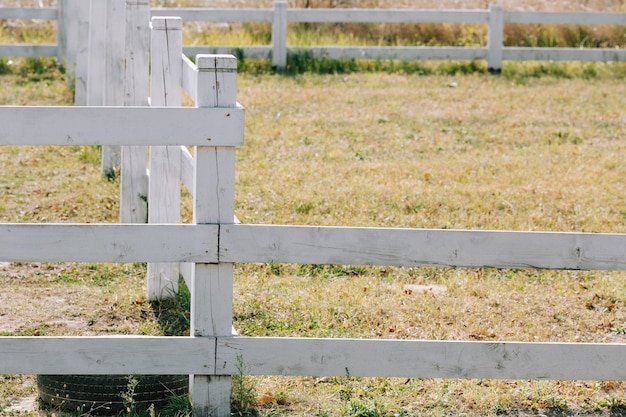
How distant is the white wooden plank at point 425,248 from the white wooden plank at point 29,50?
1071 centimetres

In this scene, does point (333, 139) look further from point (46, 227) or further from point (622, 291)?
point (46, 227)

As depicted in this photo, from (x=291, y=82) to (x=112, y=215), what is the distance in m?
6.66

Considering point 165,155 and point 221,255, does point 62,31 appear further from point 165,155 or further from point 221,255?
point 221,255

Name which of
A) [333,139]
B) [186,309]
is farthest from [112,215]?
[333,139]

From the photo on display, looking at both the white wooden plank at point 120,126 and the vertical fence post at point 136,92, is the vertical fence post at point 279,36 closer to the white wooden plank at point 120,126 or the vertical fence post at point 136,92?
the vertical fence post at point 136,92

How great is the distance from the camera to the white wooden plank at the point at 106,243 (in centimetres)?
445

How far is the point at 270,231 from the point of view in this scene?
15.0ft

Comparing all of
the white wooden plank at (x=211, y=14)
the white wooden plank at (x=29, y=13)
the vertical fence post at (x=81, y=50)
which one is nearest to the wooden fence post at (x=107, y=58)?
the vertical fence post at (x=81, y=50)

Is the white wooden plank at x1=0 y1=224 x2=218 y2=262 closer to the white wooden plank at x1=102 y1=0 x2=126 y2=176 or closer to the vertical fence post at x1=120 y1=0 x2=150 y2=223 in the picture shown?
A: the vertical fence post at x1=120 y1=0 x2=150 y2=223

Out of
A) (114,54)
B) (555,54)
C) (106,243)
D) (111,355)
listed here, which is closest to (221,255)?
(106,243)

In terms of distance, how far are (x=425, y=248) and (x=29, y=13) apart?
11.5 m

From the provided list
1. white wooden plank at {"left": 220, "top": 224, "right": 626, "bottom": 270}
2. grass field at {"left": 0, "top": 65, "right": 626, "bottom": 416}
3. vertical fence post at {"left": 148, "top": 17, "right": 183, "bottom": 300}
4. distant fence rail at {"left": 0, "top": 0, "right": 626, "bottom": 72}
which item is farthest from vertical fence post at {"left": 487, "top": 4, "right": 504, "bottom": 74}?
white wooden plank at {"left": 220, "top": 224, "right": 626, "bottom": 270}

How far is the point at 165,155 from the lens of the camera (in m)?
6.02

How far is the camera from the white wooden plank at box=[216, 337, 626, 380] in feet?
15.2
